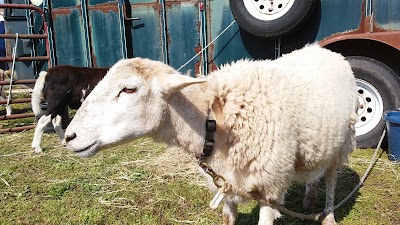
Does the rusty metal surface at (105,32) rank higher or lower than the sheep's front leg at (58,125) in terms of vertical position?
higher

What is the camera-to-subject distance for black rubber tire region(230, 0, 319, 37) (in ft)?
14.2

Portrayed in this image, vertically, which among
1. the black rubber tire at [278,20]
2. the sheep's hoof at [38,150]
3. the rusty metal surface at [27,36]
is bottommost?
the sheep's hoof at [38,150]

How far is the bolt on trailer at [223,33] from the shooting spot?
14.3ft

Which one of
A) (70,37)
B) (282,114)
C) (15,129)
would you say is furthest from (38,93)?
(282,114)

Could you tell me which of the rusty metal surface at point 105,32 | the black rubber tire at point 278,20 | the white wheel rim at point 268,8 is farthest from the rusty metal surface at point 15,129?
the white wheel rim at point 268,8

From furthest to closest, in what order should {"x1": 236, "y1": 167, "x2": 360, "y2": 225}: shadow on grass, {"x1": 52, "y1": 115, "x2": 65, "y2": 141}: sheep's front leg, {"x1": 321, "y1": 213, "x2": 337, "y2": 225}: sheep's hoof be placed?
{"x1": 52, "y1": 115, "x2": 65, "y2": 141}: sheep's front leg, {"x1": 236, "y1": 167, "x2": 360, "y2": 225}: shadow on grass, {"x1": 321, "y1": 213, "x2": 337, "y2": 225}: sheep's hoof

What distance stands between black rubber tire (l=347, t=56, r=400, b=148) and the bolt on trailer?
11mm

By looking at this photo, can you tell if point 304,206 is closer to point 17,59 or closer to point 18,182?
point 18,182

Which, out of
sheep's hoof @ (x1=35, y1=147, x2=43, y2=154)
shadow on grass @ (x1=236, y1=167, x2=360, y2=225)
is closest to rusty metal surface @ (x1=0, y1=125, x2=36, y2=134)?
sheep's hoof @ (x1=35, y1=147, x2=43, y2=154)

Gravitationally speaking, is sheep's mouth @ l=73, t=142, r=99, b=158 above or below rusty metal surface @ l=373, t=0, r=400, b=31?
below

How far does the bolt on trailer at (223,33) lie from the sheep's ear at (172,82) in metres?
2.84

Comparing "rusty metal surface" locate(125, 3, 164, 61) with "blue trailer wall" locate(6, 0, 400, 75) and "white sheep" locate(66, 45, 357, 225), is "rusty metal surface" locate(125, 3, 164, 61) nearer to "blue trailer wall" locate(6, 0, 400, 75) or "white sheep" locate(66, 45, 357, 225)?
"blue trailer wall" locate(6, 0, 400, 75)

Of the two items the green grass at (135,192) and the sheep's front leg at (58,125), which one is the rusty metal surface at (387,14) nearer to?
the green grass at (135,192)

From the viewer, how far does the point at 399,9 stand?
14.3 feet
